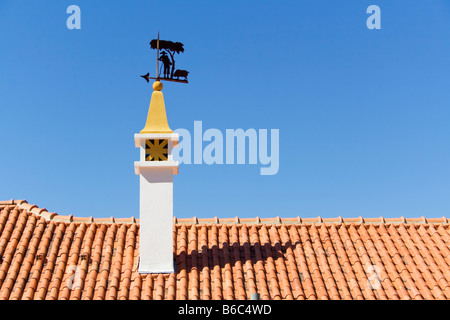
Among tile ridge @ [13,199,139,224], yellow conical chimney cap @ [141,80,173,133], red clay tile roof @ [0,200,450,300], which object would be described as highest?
yellow conical chimney cap @ [141,80,173,133]

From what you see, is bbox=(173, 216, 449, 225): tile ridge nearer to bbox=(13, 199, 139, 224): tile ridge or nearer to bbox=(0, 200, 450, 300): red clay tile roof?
bbox=(0, 200, 450, 300): red clay tile roof

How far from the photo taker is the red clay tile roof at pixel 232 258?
11.9 m

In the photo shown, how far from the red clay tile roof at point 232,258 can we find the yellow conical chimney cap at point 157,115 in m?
2.42

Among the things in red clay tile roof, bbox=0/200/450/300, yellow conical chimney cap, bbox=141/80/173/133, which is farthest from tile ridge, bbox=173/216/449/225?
yellow conical chimney cap, bbox=141/80/173/133

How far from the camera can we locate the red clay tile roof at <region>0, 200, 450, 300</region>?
1187 cm

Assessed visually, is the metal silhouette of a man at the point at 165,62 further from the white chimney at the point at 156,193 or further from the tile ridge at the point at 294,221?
the tile ridge at the point at 294,221

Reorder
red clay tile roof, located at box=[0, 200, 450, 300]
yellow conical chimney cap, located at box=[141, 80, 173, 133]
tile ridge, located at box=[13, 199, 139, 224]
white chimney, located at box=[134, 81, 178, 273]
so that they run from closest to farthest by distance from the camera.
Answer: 1. red clay tile roof, located at box=[0, 200, 450, 300]
2. white chimney, located at box=[134, 81, 178, 273]
3. yellow conical chimney cap, located at box=[141, 80, 173, 133]
4. tile ridge, located at box=[13, 199, 139, 224]

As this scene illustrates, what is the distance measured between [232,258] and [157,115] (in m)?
3.51

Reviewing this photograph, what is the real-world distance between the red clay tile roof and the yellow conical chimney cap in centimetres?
242

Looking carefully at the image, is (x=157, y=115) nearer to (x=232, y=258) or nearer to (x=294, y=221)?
(x=232, y=258)

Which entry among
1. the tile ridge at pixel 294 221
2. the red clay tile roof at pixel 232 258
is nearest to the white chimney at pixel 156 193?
the red clay tile roof at pixel 232 258

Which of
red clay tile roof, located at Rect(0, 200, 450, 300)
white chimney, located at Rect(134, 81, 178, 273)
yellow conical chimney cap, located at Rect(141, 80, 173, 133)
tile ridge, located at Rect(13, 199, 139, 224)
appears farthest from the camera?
tile ridge, located at Rect(13, 199, 139, 224)

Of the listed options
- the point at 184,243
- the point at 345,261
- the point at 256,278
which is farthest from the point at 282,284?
the point at 184,243
